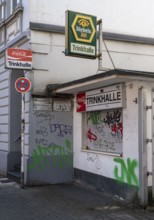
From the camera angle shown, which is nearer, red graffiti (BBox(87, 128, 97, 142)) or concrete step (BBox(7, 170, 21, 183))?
red graffiti (BBox(87, 128, 97, 142))

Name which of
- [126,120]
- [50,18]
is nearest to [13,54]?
[50,18]

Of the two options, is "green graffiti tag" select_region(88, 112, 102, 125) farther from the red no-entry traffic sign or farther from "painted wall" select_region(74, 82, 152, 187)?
the red no-entry traffic sign

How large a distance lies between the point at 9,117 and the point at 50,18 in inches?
146

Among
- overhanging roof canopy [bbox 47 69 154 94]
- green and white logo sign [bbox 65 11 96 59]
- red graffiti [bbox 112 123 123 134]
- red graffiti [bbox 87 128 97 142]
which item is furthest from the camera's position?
Result: red graffiti [bbox 87 128 97 142]

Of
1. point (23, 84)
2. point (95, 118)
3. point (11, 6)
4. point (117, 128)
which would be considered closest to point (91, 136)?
point (95, 118)

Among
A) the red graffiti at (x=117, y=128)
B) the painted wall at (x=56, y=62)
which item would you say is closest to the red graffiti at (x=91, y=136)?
the red graffiti at (x=117, y=128)

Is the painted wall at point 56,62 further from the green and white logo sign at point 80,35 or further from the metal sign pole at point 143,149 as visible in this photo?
the metal sign pole at point 143,149

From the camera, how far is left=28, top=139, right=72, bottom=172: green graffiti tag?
1113 centimetres

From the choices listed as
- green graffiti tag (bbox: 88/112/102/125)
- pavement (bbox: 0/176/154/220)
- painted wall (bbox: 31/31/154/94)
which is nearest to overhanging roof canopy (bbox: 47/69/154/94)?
painted wall (bbox: 31/31/154/94)

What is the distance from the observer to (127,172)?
28.5 feet

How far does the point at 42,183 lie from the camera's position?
11.1 meters

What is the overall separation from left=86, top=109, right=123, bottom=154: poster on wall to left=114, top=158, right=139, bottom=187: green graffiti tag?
17.1 inches

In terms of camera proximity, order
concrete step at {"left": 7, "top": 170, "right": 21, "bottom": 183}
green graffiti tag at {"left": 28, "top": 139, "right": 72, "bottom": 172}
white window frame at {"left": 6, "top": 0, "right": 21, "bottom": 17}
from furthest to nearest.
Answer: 1. white window frame at {"left": 6, "top": 0, "right": 21, "bottom": 17}
2. concrete step at {"left": 7, "top": 170, "right": 21, "bottom": 183}
3. green graffiti tag at {"left": 28, "top": 139, "right": 72, "bottom": 172}

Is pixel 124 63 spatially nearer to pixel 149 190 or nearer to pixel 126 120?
pixel 126 120
